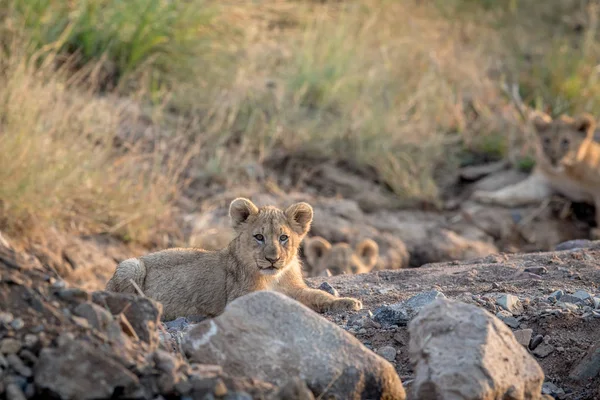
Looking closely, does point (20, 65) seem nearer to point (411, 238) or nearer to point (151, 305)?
point (411, 238)

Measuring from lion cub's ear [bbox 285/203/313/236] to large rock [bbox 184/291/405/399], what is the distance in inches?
84.5

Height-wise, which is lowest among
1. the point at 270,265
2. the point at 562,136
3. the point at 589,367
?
the point at 562,136

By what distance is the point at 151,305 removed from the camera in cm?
424

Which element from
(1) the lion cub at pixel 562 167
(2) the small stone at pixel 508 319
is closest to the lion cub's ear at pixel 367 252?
(1) the lion cub at pixel 562 167

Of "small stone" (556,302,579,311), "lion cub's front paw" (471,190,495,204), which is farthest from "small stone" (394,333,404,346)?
"lion cub's front paw" (471,190,495,204)

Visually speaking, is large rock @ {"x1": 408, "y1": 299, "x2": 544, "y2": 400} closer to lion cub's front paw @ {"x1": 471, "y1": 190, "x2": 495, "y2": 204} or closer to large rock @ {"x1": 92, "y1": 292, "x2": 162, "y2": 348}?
large rock @ {"x1": 92, "y1": 292, "x2": 162, "y2": 348}

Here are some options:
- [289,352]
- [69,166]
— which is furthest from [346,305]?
[69,166]

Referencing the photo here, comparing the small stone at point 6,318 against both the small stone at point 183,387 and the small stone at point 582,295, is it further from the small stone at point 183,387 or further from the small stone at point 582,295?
the small stone at point 582,295

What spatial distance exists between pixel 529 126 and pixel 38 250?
7.69 metres

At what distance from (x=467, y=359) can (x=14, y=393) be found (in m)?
1.82

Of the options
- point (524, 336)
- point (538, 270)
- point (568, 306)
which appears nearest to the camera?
point (524, 336)

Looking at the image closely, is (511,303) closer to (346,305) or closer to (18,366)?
(346,305)

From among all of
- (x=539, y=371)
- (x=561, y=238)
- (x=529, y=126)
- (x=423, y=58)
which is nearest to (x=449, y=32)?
(x=423, y=58)

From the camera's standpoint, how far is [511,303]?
5.66 metres
